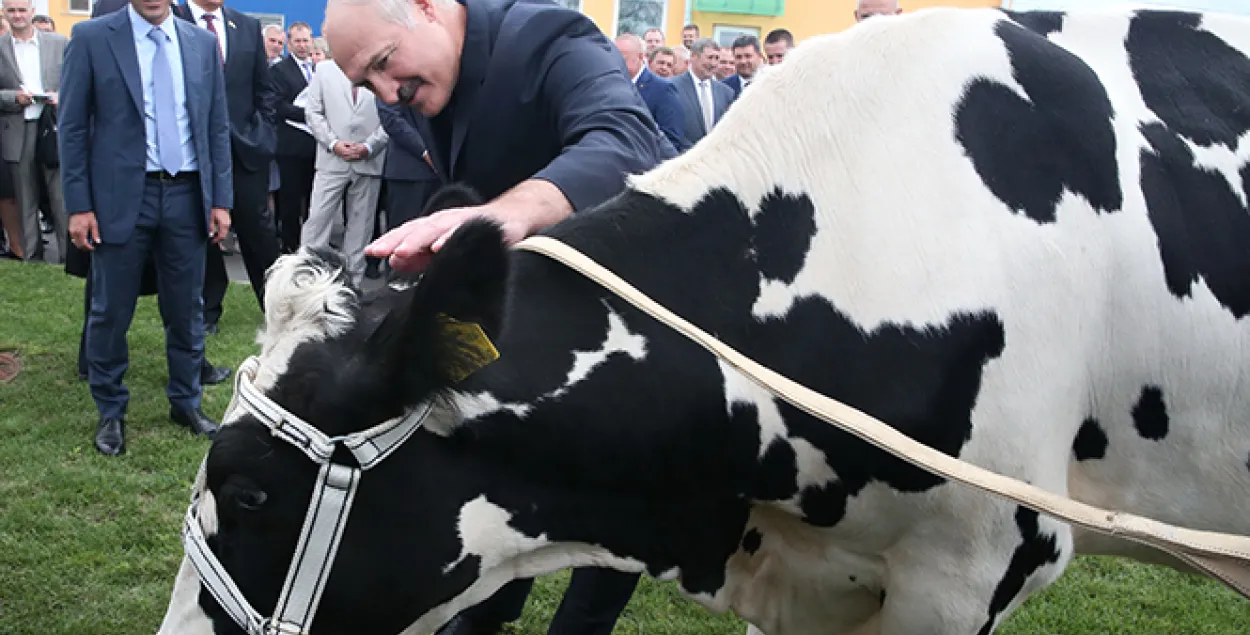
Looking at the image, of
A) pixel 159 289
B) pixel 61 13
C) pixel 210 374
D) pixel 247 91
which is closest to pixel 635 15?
pixel 61 13

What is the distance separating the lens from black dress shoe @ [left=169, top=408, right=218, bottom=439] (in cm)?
518

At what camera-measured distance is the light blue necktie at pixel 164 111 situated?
16.2 ft

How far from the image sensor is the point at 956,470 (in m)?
1.60

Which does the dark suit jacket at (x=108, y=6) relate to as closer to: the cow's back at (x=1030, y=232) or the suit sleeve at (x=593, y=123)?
the suit sleeve at (x=593, y=123)

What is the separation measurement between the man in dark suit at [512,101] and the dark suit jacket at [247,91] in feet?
14.0

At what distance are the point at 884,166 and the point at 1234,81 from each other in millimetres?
996

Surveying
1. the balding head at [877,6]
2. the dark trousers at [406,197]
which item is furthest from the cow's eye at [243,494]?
the balding head at [877,6]

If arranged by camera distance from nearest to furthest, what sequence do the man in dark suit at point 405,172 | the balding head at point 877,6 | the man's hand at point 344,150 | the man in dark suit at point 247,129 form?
1. the balding head at point 877,6
2. the man in dark suit at point 405,172
3. the man in dark suit at point 247,129
4. the man's hand at point 344,150

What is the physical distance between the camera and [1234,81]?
7.46 feet

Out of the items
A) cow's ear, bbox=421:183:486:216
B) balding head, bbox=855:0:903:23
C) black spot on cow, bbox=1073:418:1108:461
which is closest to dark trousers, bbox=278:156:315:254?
balding head, bbox=855:0:903:23

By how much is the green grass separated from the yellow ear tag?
84.6 inches

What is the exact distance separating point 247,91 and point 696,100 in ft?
11.9

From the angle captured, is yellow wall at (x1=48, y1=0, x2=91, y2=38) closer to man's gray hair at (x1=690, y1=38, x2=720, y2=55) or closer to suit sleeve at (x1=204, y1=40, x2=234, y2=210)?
man's gray hair at (x1=690, y1=38, x2=720, y2=55)

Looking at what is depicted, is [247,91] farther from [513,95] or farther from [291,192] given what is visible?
[513,95]
